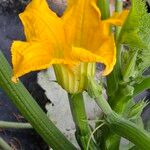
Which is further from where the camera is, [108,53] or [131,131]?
[131,131]

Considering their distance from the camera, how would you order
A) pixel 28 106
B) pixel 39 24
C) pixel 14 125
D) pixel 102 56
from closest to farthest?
pixel 102 56
pixel 39 24
pixel 28 106
pixel 14 125

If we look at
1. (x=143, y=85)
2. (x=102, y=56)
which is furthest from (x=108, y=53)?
(x=143, y=85)

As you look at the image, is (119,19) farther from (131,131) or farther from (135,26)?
(131,131)

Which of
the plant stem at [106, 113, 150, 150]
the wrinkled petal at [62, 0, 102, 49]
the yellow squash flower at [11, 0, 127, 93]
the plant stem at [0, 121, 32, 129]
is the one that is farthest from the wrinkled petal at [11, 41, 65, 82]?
the plant stem at [0, 121, 32, 129]

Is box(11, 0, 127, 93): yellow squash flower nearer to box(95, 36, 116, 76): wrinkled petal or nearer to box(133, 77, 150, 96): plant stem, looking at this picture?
box(95, 36, 116, 76): wrinkled petal

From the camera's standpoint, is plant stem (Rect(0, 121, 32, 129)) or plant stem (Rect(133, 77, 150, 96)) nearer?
plant stem (Rect(133, 77, 150, 96))

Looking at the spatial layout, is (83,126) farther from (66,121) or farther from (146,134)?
(66,121)
